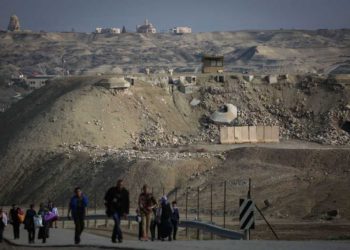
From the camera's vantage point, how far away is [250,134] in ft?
224

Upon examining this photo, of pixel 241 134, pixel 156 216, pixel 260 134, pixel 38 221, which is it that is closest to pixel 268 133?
pixel 260 134

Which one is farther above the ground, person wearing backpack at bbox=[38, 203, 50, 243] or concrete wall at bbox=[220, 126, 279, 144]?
concrete wall at bbox=[220, 126, 279, 144]

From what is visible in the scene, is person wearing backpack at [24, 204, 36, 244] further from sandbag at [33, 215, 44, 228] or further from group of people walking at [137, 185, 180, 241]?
group of people walking at [137, 185, 180, 241]

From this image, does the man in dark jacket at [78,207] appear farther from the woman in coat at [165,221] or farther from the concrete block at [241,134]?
the concrete block at [241,134]

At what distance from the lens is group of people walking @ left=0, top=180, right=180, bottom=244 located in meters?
22.4

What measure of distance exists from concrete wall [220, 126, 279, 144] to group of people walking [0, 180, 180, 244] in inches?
1542

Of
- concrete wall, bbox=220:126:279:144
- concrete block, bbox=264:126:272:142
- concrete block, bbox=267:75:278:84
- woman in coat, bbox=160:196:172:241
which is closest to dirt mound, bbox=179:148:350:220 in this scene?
concrete wall, bbox=220:126:279:144

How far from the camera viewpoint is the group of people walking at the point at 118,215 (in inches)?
882

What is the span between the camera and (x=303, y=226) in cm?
3516

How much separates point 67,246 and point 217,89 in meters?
53.1

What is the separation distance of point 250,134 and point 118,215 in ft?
151

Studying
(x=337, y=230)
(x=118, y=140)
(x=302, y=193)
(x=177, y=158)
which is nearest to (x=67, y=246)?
(x=337, y=230)

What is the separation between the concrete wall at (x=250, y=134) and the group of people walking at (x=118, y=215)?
1542 inches

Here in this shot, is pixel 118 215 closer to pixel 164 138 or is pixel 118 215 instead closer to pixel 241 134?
pixel 164 138
